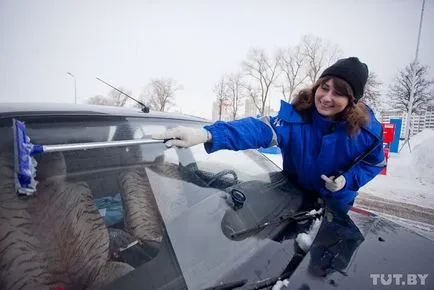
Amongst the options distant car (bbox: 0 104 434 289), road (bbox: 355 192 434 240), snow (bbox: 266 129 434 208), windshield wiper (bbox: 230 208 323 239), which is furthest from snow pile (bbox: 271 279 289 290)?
snow (bbox: 266 129 434 208)

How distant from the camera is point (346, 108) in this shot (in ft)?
6.22

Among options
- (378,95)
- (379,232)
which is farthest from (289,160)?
(378,95)

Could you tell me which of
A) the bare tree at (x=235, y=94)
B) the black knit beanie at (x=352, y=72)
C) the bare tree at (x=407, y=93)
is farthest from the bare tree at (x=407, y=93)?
the black knit beanie at (x=352, y=72)

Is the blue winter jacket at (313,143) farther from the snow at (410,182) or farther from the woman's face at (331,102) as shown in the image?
the snow at (410,182)

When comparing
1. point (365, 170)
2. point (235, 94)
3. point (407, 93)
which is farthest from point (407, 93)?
point (365, 170)

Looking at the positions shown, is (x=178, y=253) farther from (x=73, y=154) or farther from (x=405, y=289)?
(x=405, y=289)

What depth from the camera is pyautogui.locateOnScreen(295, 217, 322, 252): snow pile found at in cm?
124

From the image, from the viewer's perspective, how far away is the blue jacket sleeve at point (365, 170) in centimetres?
185

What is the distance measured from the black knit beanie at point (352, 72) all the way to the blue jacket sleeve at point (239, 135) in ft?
1.89

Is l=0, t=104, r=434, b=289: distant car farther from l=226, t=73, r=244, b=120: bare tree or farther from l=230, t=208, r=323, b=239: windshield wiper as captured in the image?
l=226, t=73, r=244, b=120: bare tree

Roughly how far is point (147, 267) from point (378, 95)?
32535 millimetres

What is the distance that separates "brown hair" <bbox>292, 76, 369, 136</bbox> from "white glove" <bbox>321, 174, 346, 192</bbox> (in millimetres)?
297

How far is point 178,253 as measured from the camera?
106 cm

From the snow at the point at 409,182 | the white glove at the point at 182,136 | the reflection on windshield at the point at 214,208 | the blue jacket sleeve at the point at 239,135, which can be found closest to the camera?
the reflection on windshield at the point at 214,208
